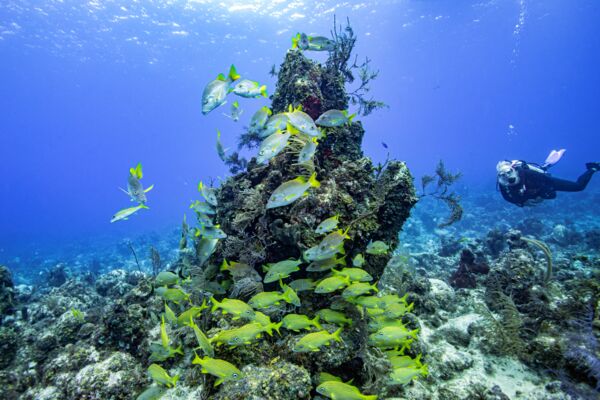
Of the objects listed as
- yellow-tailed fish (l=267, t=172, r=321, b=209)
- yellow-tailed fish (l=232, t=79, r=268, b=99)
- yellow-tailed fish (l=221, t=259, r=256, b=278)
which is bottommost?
yellow-tailed fish (l=221, t=259, r=256, b=278)

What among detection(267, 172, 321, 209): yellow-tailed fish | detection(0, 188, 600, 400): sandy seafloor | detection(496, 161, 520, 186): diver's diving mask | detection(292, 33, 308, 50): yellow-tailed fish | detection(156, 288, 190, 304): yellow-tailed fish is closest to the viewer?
detection(267, 172, 321, 209): yellow-tailed fish

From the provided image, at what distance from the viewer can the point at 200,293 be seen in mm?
4992

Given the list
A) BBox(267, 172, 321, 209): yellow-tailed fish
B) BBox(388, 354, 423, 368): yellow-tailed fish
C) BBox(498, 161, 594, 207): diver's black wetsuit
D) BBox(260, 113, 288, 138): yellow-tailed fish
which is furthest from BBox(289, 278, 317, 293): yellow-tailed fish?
BBox(498, 161, 594, 207): diver's black wetsuit

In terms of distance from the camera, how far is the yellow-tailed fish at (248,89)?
477 cm

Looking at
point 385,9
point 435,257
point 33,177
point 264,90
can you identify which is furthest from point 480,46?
point 33,177

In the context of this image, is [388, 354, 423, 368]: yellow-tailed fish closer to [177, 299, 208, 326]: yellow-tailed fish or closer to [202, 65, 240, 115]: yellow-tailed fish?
[177, 299, 208, 326]: yellow-tailed fish

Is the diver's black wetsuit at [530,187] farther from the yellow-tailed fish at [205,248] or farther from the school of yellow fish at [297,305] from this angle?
the yellow-tailed fish at [205,248]

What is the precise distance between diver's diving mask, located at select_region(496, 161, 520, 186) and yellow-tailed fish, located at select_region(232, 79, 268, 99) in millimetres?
10469

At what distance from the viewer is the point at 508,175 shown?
11.1 m

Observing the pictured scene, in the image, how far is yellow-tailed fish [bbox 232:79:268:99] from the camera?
4766 mm

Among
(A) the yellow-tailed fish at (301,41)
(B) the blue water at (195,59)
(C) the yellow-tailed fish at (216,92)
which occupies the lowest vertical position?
(C) the yellow-tailed fish at (216,92)

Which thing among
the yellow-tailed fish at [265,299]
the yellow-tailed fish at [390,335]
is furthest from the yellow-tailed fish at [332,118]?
the yellow-tailed fish at [390,335]

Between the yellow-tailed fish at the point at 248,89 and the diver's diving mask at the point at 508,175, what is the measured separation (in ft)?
34.3

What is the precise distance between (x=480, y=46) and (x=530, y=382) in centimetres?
8232
